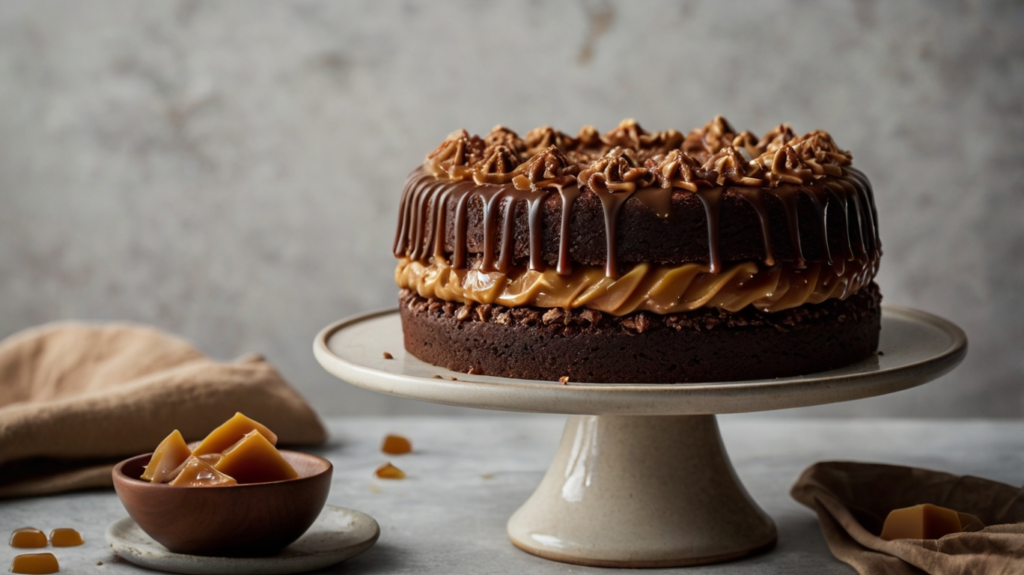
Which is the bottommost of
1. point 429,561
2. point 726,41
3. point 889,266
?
point 429,561

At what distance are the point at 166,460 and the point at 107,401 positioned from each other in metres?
0.92

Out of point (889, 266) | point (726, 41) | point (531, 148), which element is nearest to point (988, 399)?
point (889, 266)

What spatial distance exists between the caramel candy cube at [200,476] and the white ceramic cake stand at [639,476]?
0.32m

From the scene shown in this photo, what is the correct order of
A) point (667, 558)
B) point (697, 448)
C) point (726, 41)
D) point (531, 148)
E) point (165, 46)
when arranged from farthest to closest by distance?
Result: 1. point (165, 46)
2. point (726, 41)
3. point (531, 148)
4. point (697, 448)
5. point (667, 558)

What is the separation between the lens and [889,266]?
4.41m

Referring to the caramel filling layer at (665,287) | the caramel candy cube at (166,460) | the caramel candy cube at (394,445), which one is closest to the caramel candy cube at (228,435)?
the caramel candy cube at (166,460)

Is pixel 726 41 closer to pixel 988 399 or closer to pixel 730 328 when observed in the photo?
pixel 988 399

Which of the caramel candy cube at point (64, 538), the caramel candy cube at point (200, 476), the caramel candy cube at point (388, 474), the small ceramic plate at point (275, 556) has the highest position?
the caramel candy cube at point (200, 476)

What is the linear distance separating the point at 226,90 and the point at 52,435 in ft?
6.94

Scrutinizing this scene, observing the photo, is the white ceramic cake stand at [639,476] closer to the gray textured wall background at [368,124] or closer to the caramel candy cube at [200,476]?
the caramel candy cube at [200,476]

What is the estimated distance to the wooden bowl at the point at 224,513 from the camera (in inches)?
83.0

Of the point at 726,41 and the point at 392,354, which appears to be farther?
the point at 726,41

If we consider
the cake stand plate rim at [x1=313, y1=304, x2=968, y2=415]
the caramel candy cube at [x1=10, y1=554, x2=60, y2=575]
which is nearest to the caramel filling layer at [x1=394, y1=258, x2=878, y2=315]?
the cake stand plate rim at [x1=313, y1=304, x2=968, y2=415]

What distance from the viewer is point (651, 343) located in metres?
2.18
